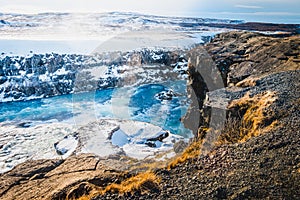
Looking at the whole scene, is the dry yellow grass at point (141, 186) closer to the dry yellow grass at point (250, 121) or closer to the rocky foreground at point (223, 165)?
the rocky foreground at point (223, 165)

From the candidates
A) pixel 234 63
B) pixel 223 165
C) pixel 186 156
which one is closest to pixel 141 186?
pixel 223 165

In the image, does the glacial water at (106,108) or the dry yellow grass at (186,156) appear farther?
the glacial water at (106,108)

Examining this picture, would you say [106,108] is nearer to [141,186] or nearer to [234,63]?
[234,63]

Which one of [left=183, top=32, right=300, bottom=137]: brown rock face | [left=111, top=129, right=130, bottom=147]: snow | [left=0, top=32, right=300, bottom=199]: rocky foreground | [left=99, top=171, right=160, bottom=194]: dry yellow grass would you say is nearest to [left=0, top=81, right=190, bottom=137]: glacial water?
[left=183, top=32, right=300, bottom=137]: brown rock face

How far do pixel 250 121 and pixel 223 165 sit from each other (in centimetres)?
241

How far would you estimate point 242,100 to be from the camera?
27.9 feet

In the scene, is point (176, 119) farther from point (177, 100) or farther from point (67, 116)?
point (67, 116)

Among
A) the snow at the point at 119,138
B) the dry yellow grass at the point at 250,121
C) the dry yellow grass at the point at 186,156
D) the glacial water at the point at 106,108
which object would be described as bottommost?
the glacial water at the point at 106,108

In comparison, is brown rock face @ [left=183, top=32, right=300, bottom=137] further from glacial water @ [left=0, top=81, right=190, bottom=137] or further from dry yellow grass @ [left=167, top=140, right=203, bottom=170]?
dry yellow grass @ [left=167, top=140, right=203, bottom=170]

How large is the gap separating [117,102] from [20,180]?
19964mm

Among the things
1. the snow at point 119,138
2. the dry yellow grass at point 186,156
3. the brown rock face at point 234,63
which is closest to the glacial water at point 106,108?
the brown rock face at point 234,63

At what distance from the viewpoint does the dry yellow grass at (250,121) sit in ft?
21.4

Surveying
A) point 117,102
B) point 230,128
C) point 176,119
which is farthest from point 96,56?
point 230,128

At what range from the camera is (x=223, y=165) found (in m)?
5.30
